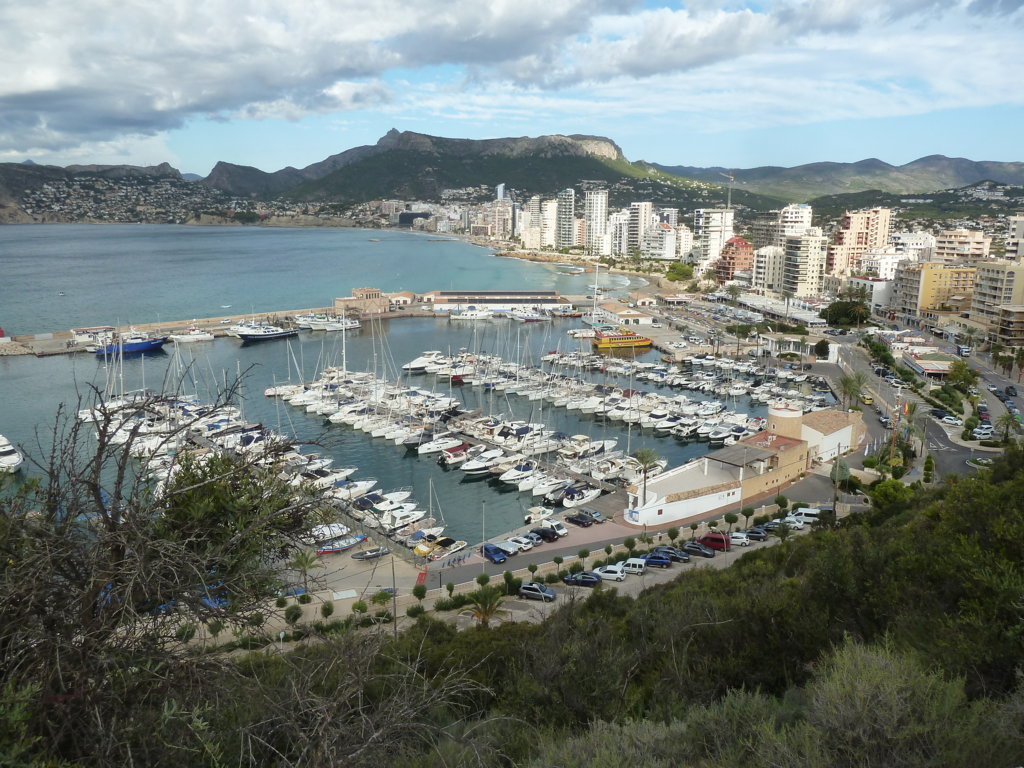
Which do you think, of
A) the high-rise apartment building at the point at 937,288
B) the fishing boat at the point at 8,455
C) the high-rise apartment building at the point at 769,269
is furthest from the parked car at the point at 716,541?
the high-rise apartment building at the point at 769,269

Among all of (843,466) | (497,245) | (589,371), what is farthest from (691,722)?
(497,245)

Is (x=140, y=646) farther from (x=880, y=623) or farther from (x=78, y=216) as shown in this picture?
(x=78, y=216)

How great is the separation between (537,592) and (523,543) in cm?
221

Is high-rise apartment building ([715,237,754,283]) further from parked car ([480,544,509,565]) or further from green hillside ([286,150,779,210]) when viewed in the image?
green hillside ([286,150,779,210])

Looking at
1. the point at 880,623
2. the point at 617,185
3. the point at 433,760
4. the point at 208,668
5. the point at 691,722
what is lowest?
the point at 880,623

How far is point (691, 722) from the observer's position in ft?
11.6

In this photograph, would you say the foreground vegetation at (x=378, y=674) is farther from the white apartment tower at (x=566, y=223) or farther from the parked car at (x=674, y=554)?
the white apartment tower at (x=566, y=223)

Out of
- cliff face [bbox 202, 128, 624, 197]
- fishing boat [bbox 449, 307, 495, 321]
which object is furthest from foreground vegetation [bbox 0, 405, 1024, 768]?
cliff face [bbox 202, 128, 624, 197]

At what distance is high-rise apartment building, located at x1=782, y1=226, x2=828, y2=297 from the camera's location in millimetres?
41125

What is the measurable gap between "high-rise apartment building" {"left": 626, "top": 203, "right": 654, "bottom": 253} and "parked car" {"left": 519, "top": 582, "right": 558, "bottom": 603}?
71245 millimetres

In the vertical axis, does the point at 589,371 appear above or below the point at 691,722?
below

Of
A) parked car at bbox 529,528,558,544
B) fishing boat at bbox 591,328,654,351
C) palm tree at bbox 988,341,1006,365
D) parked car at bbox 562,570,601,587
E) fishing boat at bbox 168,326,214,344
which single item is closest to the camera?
parked car at bbox 562,570,601,587

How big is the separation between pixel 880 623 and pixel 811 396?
18069 mm

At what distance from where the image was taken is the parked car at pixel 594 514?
42.0ft
